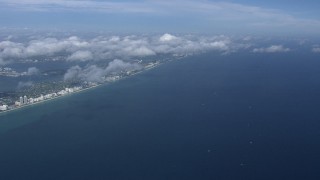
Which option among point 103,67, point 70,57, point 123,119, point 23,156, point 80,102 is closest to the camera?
point 23,156

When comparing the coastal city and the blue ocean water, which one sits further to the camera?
the coastal city

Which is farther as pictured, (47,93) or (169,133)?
(47,93)

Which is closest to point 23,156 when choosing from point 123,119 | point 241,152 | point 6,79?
point 123,119

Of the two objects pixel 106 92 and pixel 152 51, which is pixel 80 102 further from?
pixel 152 51

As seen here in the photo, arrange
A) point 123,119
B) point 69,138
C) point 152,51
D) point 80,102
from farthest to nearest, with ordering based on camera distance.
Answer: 1. point 152,51
2. point 80,102
3. point 123,119
4. point 69,138

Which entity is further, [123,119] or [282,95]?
[282,95]

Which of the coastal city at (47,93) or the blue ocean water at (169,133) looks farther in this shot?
the coastal city at (47,93)
